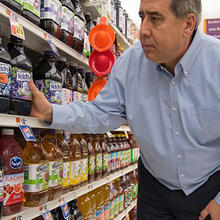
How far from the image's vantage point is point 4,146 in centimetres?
157

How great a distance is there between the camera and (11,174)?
1.49 meters

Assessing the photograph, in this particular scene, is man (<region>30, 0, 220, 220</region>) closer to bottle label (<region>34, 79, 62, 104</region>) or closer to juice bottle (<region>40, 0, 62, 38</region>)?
bottle label (<region>34, 79, 62, 104</region>)

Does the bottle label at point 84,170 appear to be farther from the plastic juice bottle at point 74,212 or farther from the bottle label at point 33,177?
the bottle label at point 33,177

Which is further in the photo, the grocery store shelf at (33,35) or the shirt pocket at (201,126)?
the shirt pocket at (201,126)

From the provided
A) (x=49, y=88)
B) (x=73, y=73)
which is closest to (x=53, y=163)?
(x=49, y=88)

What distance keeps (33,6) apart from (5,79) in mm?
519

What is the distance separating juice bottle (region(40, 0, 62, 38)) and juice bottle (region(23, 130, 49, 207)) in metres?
0.72

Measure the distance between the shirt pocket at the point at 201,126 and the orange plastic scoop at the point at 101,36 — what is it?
1.09 metres

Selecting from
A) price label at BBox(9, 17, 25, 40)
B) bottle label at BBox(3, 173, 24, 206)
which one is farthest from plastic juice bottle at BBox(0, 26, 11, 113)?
bottle label at BBox(3, 173, 24, 206)

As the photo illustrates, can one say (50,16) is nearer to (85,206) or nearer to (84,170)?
(84,170)

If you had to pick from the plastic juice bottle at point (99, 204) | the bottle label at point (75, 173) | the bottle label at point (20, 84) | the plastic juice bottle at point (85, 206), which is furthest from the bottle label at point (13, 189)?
the plastic juice bottle at point (99, 204)

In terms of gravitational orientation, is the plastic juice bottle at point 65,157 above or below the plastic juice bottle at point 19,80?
below

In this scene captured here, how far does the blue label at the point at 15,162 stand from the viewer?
1.52 m

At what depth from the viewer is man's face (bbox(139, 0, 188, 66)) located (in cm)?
151
